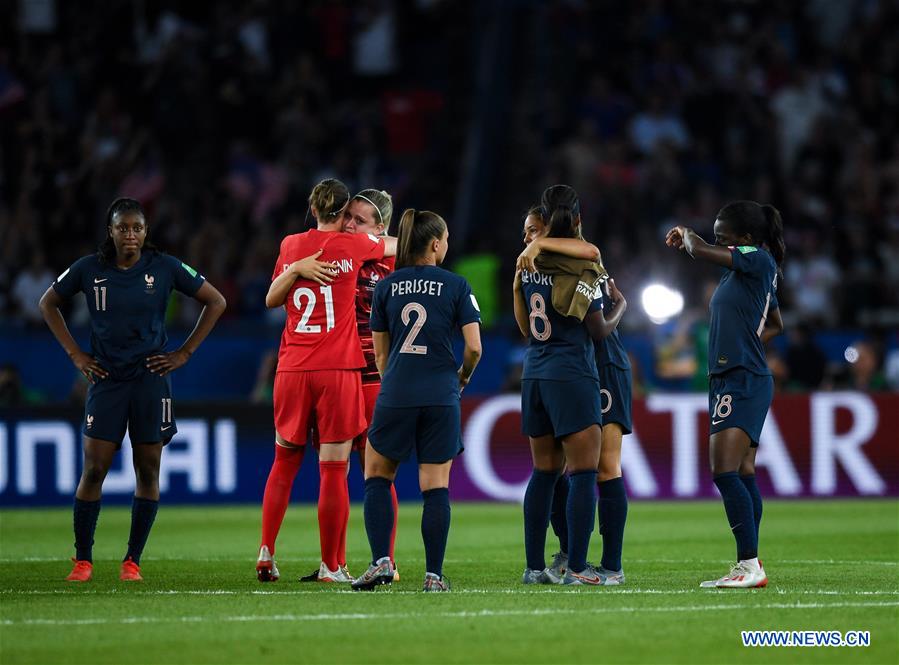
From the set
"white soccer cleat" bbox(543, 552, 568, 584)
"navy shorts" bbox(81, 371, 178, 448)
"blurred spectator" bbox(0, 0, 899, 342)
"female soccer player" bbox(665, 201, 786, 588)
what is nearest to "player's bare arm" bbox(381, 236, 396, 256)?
"navy shorts" bbox(81, 371, 178, 448)

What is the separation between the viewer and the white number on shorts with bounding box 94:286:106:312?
9969 millimetres

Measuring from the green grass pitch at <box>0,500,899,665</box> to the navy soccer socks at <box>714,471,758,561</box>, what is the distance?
28 centimetres

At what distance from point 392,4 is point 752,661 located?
1862 cm

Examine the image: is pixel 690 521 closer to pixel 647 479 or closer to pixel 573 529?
pixel 647 479

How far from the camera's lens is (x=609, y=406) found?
957 cm

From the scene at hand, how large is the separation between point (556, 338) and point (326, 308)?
142cm

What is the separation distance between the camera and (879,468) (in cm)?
1762

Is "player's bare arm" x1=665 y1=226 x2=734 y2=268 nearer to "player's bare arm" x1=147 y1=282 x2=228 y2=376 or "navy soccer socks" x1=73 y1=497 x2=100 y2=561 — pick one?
"player's bare arm" x1=147 y1=282 x2=228 y2=376

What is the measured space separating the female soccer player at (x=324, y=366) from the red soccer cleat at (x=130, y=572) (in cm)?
81

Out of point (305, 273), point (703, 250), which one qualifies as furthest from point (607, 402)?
point (305, 273)

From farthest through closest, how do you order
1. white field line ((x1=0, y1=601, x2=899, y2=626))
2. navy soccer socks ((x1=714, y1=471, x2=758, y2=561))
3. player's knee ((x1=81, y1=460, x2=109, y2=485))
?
player's knee ((x1=81, y1=460, x2=109, y2=485))
navy soccer socks ((x1=714, y1=471, x2=758, y2=561))
white field line ((x1=0, y1=601, x2=899, y2=626))

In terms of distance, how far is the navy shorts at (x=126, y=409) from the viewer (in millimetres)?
9953

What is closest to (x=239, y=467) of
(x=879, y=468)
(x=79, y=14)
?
(x=879, y=468)

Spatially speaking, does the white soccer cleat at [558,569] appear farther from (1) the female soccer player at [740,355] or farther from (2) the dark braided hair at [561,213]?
(2) the dark braided hair at [561,213]
